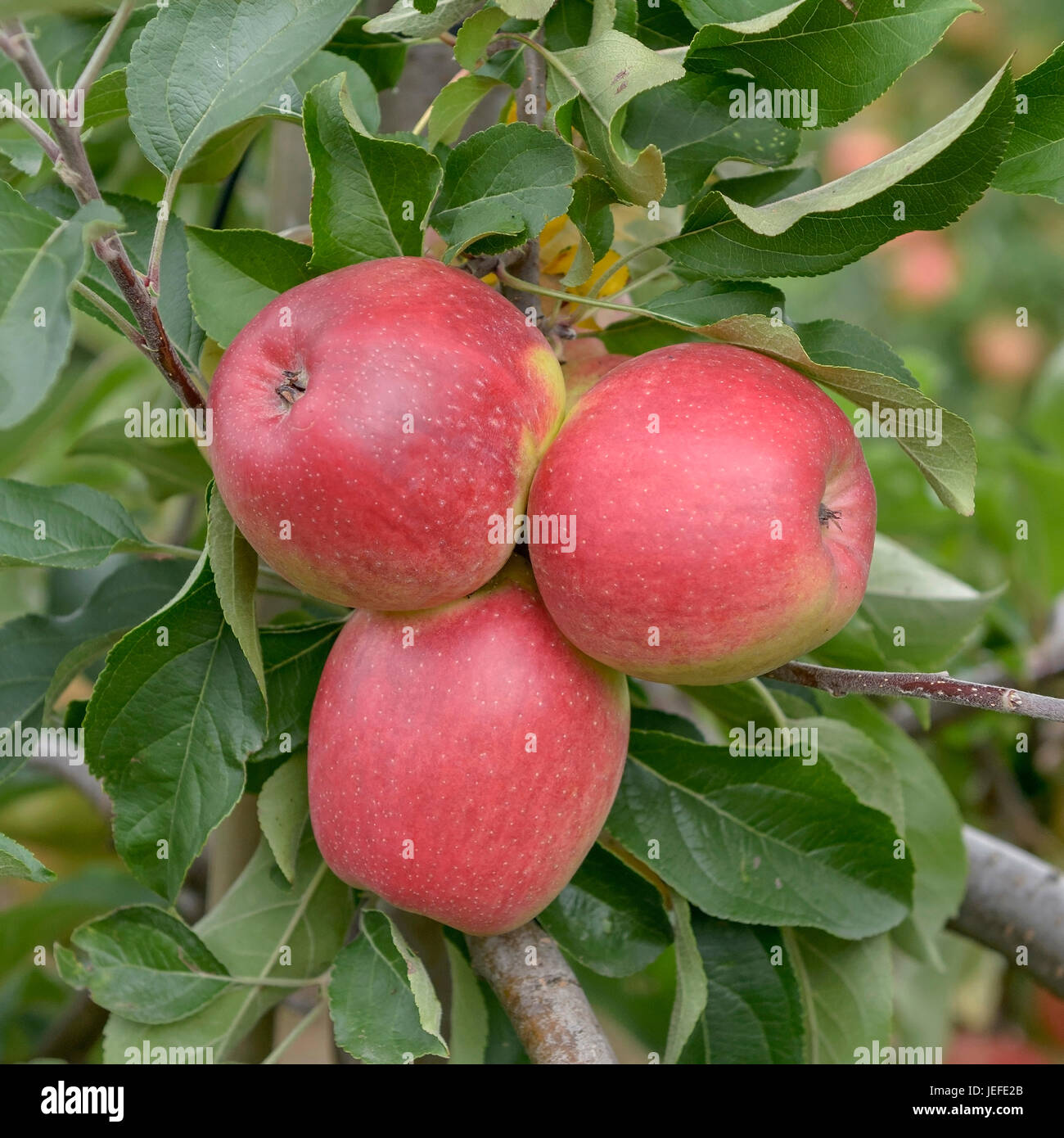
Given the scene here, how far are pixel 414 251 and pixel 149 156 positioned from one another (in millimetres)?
121

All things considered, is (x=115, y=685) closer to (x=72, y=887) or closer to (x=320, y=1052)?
(x=320, y=1052)

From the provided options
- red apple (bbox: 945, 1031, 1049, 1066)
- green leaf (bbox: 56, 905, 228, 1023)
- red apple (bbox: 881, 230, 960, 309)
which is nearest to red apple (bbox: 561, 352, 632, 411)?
green leaf (bbox: 56, 905, 228, 1023)

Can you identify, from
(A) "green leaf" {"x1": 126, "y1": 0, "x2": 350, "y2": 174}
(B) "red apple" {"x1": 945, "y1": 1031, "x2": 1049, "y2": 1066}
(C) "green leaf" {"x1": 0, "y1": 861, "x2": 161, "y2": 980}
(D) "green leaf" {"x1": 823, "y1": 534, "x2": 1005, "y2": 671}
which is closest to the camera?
(A) "green leaf" {"x1": 126, "y1": 0, "x2": 350, "y2": 174}

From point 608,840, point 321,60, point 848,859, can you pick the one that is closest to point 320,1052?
point 608,840

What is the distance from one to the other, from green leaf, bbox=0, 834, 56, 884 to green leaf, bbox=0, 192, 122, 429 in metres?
0.19

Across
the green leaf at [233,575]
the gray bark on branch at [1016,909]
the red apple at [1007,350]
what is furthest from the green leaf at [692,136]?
the red apple at [1007,350]

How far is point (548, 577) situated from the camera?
453mm

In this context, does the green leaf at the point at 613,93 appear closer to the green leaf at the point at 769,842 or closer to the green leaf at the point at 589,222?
the green leaf at the point at 589,222

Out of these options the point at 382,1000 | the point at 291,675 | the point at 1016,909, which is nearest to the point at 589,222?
the point at 291,675

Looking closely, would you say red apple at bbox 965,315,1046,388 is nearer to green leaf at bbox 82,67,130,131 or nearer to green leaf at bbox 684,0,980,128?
green leaf at bbox 684,0,980,128

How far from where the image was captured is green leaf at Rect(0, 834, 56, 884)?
1.44ft

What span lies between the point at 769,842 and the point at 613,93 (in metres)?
0.38

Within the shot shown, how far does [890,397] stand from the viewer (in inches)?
17.7

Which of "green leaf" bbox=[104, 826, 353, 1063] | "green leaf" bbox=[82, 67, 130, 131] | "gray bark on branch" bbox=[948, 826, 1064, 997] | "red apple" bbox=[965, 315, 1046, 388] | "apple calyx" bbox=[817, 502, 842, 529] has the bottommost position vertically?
"red apple" bbox=[965, 315, 1046, 388]
